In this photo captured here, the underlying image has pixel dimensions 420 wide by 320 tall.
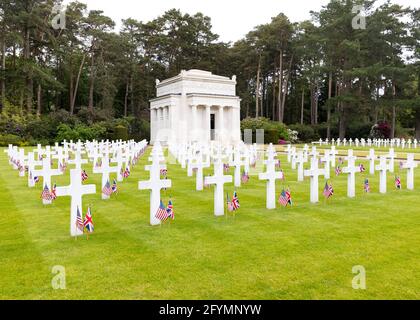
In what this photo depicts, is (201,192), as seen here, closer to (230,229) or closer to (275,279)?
(230,229)

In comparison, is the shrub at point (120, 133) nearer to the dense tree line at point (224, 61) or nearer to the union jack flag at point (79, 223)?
the dense tree line at point (224, 61)

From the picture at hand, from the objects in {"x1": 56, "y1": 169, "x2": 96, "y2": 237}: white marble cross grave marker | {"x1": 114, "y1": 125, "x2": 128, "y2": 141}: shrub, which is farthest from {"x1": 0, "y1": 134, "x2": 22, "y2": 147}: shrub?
{"x1": 56, "y1": 169, "x2": 96, "y2": 237}: white marble cross grave marker

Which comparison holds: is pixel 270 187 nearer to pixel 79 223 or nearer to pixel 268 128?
pixel 79 223

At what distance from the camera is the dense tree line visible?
4466cm

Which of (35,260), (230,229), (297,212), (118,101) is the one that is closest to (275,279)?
(230,229)

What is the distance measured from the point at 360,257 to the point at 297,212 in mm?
2871

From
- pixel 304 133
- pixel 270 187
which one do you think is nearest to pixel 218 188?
pixel 270 187

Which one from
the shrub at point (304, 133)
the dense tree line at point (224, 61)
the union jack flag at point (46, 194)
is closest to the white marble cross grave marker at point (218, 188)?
the union jack flag at point (46, 194)

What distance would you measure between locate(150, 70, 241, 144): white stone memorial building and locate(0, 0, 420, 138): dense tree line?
30.4 feet

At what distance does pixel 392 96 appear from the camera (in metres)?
45.8

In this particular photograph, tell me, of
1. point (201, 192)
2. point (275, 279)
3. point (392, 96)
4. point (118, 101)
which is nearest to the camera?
point (275, 279)

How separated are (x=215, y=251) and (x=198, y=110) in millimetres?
39274

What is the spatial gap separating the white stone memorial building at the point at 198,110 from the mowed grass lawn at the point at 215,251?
33953 millimetres

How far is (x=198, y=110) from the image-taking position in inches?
1748
